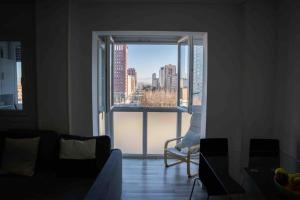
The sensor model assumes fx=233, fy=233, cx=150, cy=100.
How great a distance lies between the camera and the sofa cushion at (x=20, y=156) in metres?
2.74

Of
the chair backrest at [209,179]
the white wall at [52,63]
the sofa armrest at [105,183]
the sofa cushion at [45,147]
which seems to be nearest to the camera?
the sofa armrest at [105,183]

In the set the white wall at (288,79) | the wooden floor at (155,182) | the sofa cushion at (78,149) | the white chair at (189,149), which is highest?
the white wall at (288,79)

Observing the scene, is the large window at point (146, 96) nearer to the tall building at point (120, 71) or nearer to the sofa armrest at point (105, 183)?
the tall building at point (120, 71)

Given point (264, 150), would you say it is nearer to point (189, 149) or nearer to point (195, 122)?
point (189, 149)

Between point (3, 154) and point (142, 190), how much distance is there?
1.84m

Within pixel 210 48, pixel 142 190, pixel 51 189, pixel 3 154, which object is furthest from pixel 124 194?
pixel 210 48

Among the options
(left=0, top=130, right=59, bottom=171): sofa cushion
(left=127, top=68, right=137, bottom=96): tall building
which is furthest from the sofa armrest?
(left=127, top=68, right=137, bottom=96): tall building

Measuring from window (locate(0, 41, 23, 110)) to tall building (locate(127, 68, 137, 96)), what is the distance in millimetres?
2080

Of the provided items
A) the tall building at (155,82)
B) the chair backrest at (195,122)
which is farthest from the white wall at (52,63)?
the chair backrest at (195,122)

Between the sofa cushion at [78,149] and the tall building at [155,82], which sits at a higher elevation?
the tall building at [155,82]

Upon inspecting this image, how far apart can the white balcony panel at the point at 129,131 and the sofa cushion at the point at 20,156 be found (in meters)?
2.09

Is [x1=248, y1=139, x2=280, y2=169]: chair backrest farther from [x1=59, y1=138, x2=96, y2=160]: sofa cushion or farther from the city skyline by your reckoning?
the city skyline

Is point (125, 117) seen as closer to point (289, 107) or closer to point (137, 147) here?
point (137, 147)

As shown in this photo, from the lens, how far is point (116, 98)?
4.86 m
